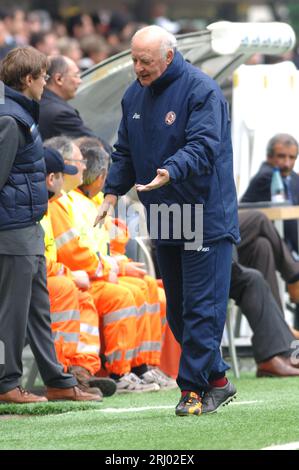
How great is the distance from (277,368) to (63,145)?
2411 mm

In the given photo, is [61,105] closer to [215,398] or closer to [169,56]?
[169,56]

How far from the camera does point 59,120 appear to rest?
11.3 m

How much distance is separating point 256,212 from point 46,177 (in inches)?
107

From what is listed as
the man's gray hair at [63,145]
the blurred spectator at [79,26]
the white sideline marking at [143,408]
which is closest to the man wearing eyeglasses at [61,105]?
the man's gray hair at [63,145]

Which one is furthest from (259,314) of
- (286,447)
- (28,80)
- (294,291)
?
(286,447)

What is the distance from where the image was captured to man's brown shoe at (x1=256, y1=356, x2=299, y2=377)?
11188mm

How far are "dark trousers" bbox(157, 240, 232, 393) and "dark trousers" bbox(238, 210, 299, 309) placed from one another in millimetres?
3702

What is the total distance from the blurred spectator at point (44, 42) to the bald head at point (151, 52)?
10329 mm

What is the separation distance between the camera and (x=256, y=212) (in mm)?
11844

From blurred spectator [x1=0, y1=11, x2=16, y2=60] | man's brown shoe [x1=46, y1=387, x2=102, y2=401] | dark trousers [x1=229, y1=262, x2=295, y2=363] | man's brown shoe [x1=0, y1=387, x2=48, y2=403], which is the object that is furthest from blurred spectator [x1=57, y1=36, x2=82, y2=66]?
man's brown shoe [x1=0, y1=387, x2=48, y2=403]

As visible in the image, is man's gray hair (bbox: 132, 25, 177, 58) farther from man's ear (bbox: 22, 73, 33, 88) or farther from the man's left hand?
man's ear (bbox: 22, 73, 33, 88)

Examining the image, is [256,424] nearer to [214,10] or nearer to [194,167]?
[194,167]

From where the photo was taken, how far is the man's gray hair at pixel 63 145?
33.9 ft
